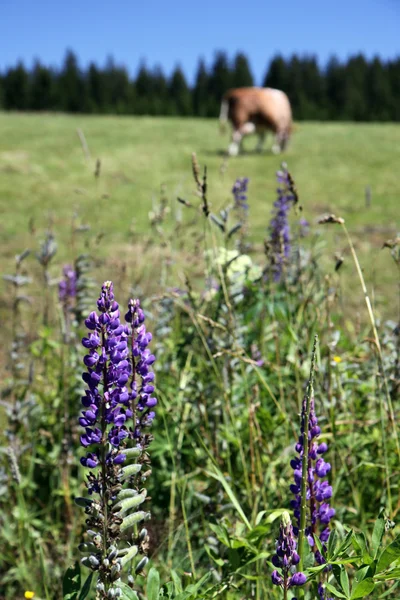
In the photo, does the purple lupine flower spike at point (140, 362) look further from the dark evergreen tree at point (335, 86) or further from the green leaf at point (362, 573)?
the dark evergreen tree at point (335, 86)

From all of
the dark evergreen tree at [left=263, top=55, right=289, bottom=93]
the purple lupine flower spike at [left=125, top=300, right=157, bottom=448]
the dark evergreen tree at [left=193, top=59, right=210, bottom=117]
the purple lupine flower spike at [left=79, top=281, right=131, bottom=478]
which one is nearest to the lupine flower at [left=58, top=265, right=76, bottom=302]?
the purple lupine flower spike at [left=125, top=300, right=157, bottom=448]

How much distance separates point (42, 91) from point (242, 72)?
16.6 m

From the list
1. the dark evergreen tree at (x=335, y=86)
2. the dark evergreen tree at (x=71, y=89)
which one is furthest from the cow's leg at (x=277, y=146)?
the dark evergreen tree at (x=71, y=89)

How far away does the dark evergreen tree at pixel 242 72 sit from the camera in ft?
171

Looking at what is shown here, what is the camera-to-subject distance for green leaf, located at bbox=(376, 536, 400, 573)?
110cm

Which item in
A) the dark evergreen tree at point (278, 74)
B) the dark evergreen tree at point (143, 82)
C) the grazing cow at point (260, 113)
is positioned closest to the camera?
the grazing cow at point (260, 113)

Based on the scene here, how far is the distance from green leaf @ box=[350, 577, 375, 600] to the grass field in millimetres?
4990

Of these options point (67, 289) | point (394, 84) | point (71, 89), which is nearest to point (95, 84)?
point (71, 89)

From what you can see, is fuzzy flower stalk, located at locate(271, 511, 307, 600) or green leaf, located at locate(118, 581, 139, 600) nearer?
fuzzy flower stalk, located at locate(271, 511, 307, 600)

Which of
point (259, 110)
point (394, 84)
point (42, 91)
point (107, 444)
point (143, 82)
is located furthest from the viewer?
point (143, 82)

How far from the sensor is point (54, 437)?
107 inches

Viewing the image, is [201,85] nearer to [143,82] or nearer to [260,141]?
[143,82]

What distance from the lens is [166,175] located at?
44.2ft

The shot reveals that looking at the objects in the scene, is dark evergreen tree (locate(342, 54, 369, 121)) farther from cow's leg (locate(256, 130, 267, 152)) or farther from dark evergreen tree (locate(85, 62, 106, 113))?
cow's leg (locate(256, 130, 267, 152))
